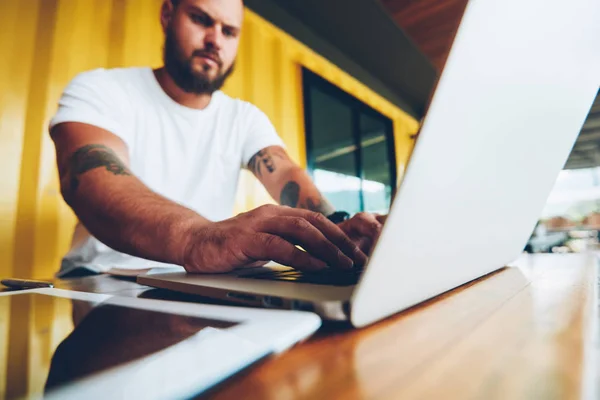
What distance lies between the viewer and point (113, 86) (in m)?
0.99

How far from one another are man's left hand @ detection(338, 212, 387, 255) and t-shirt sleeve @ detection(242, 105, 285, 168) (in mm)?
728

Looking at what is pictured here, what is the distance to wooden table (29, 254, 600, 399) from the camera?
0.12 m

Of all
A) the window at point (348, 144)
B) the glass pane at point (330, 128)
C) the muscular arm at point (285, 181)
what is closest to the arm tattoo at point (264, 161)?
the muscular arm at point (285, 181)

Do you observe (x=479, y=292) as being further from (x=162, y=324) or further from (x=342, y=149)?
(x=342, y=149)

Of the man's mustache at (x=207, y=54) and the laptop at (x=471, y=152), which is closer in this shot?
the laptop at (x=471, y=152)

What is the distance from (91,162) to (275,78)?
71.8 inches

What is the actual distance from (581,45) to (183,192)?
3.42ft

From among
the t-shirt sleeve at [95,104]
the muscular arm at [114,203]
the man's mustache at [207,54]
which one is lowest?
the muscular arm at [114,203]

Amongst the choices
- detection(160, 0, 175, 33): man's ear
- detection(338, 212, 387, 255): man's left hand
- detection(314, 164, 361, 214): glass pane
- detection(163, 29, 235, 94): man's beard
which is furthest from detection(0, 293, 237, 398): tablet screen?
detection(314, 164, 361, 214): glass pane

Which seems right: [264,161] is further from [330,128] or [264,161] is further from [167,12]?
[330,128]

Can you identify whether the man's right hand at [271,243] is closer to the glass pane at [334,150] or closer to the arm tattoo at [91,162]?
the arm tattoo at [91,162]

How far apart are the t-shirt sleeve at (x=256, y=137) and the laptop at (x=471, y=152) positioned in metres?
0.95

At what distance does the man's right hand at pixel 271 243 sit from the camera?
342 millimetres

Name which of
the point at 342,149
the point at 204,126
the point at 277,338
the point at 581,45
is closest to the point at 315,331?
the point at 277,338
